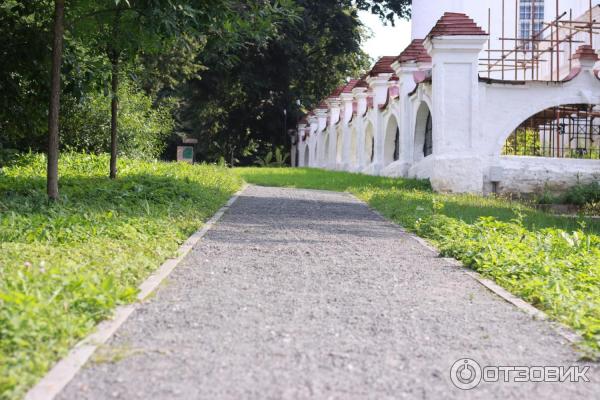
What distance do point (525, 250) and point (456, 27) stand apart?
1010cm

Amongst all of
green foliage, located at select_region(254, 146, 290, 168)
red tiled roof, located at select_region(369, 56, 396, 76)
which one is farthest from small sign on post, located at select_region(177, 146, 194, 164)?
green foliage, located at select_region(254, 146, 290, 168)

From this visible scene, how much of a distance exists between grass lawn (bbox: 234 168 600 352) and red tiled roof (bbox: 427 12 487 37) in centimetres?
430

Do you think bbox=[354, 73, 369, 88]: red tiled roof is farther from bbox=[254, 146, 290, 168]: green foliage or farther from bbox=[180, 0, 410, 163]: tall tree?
bbox=[254, 146, 290, 168]: green foliage

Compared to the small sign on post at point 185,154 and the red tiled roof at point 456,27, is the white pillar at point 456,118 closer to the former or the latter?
the red tiled roof at point 456,27

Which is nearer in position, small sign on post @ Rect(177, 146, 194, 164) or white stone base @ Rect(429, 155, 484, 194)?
white stone base @ Rect(429, 155, 484, 194)

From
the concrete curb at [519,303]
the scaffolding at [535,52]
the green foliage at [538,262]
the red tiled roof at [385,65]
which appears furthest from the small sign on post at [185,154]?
the concrete curb at [519,303]

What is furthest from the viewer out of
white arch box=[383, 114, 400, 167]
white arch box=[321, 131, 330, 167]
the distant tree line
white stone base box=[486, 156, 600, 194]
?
white arch box=[321, 131, 330, 167]

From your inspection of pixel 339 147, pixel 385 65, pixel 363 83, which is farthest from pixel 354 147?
pixel 385 65

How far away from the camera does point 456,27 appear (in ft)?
56.2

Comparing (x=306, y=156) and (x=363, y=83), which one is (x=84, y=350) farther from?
(x=306, y=156)

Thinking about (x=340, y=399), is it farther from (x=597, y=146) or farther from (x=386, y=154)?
(x=386, y=154)

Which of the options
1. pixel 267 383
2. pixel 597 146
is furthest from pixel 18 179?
pixel 597 146

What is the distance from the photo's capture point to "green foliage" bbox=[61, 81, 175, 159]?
848 inches

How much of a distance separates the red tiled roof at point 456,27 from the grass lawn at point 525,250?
14.1 feet
